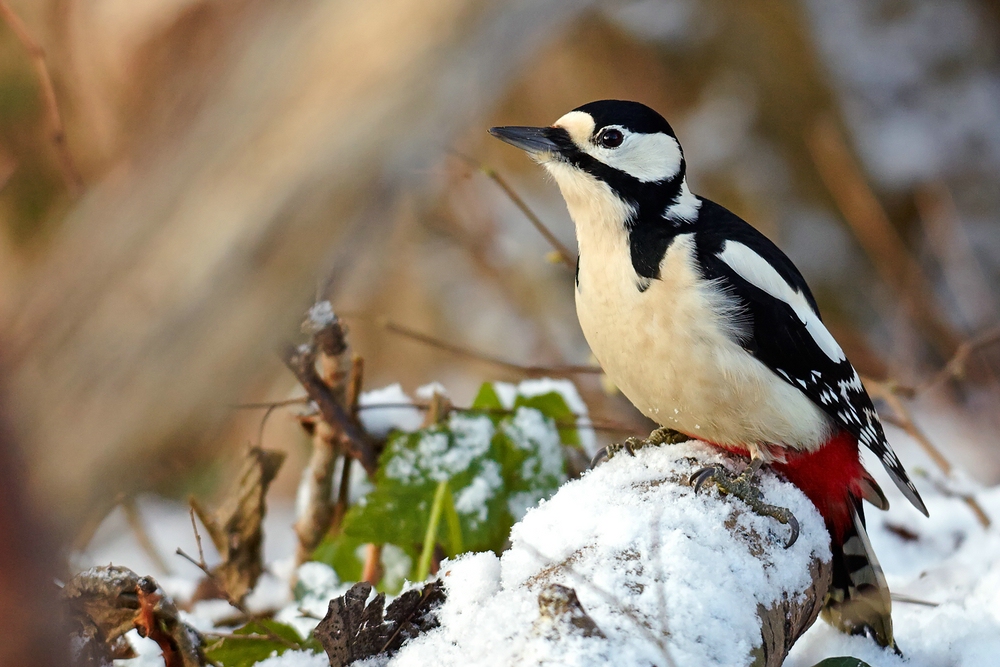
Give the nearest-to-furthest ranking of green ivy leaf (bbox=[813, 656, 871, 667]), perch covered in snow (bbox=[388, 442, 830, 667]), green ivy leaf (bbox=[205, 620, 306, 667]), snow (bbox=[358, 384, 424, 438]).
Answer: perch covered in snow (bbox=[388, 442, 830, 667])
green ivy leaf (bbox=[813, 656, 871, 667])
green ivy leaf (bbox=[205, 620, 306, 667])
snow (bbox=[358, 384, 424, 438])

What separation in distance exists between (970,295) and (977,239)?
21.0 inches

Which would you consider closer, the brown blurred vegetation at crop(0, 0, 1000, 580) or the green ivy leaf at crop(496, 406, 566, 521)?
the brown blurred vegetation at crop(0, 0, 1000, 580)

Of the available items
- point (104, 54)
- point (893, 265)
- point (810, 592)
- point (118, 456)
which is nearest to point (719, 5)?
point (893, 265)

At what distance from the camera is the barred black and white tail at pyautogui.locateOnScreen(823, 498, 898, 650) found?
186cm

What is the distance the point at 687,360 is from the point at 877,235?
3578 mm

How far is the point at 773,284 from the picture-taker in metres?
2.13

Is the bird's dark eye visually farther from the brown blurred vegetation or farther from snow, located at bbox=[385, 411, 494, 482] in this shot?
snow, located at bbox=[385, 411, 494, 482]

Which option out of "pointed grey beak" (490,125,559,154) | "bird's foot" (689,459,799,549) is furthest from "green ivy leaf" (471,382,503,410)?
"bird's foot" (689,459,799,549)

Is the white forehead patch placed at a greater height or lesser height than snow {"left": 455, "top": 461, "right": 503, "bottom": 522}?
greater

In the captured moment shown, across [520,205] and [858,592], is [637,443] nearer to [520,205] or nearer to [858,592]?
[858,592]

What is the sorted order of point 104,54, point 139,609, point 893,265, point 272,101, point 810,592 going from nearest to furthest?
point 272,101
point 139,609
point 810,592
point 104,54
point 893,265

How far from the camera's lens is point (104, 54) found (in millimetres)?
3629

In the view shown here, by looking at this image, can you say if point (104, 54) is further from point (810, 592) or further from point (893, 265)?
point (893, 265)

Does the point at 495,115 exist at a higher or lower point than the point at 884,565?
higher
